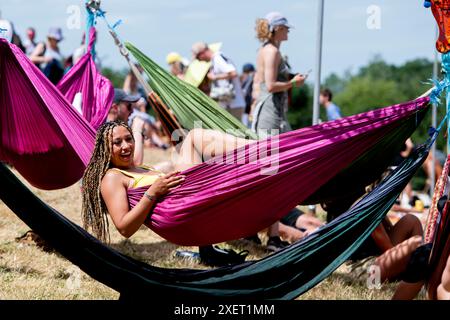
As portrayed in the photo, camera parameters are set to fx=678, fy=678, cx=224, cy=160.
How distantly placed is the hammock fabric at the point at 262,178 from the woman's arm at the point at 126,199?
0.04 m

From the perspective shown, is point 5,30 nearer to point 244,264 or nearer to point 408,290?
point 244,264

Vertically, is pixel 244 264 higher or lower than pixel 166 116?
lower

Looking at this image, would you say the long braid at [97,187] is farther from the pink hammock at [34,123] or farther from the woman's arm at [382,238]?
the woman's arm at [382,238]

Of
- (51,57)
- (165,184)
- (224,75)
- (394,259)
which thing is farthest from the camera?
(51,57)

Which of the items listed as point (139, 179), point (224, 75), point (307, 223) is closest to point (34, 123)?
point (139, 179)

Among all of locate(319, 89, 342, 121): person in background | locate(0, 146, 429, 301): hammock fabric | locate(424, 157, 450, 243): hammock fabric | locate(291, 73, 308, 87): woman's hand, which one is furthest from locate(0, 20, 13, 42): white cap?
locate(319, 89, 342, 121): person in background

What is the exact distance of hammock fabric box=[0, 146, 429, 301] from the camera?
2730 millimetres

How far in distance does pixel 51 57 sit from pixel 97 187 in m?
4.56

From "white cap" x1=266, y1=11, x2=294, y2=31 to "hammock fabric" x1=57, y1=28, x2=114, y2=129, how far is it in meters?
1.21

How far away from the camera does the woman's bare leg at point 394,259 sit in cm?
362

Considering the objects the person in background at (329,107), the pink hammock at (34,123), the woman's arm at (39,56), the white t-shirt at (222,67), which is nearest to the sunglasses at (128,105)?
the pink hammock at (34,123)

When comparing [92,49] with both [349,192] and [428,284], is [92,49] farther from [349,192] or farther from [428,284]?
[428,284]

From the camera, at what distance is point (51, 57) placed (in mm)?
7348

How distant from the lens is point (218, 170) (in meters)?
3.04
